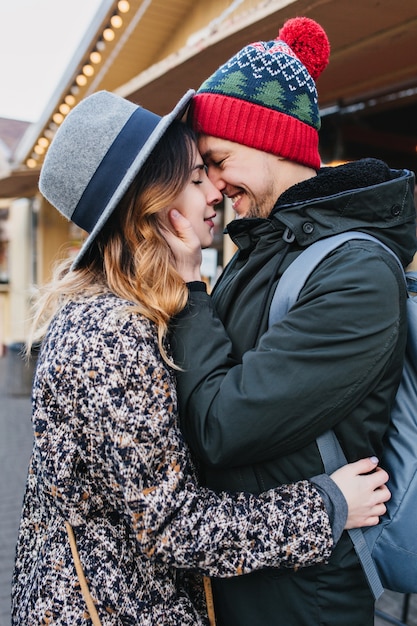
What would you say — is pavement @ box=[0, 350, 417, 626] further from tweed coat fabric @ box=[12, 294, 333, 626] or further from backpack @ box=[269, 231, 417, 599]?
tweed coat fabric @ box=[12, 294, 333, 626]

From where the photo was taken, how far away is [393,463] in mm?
1460

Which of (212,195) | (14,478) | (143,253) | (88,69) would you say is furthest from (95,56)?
(143,253)

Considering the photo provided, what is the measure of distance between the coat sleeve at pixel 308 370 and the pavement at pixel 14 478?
2.19 m

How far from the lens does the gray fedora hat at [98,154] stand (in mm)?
1482

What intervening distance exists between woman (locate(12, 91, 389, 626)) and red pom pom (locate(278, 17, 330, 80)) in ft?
1.75

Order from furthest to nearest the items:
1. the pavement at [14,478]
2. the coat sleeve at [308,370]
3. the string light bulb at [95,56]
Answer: the string light bulb at [95,56], the pavement at [14,478], the coat sleeve at [308,370]

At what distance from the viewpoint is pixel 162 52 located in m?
7.48

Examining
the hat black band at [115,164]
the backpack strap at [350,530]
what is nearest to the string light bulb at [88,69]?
the hat black band at [115,164]

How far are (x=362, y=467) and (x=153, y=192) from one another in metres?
0.90

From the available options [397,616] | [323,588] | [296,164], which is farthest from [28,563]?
[397,616]

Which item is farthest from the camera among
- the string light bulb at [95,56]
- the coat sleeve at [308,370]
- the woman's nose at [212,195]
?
Answer: the string light bulb at [95,56]

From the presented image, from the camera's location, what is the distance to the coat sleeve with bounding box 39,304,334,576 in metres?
1.30

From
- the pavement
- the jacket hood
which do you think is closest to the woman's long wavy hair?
the jacket hood

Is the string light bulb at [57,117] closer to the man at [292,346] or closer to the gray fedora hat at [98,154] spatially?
the man at [292,346]
